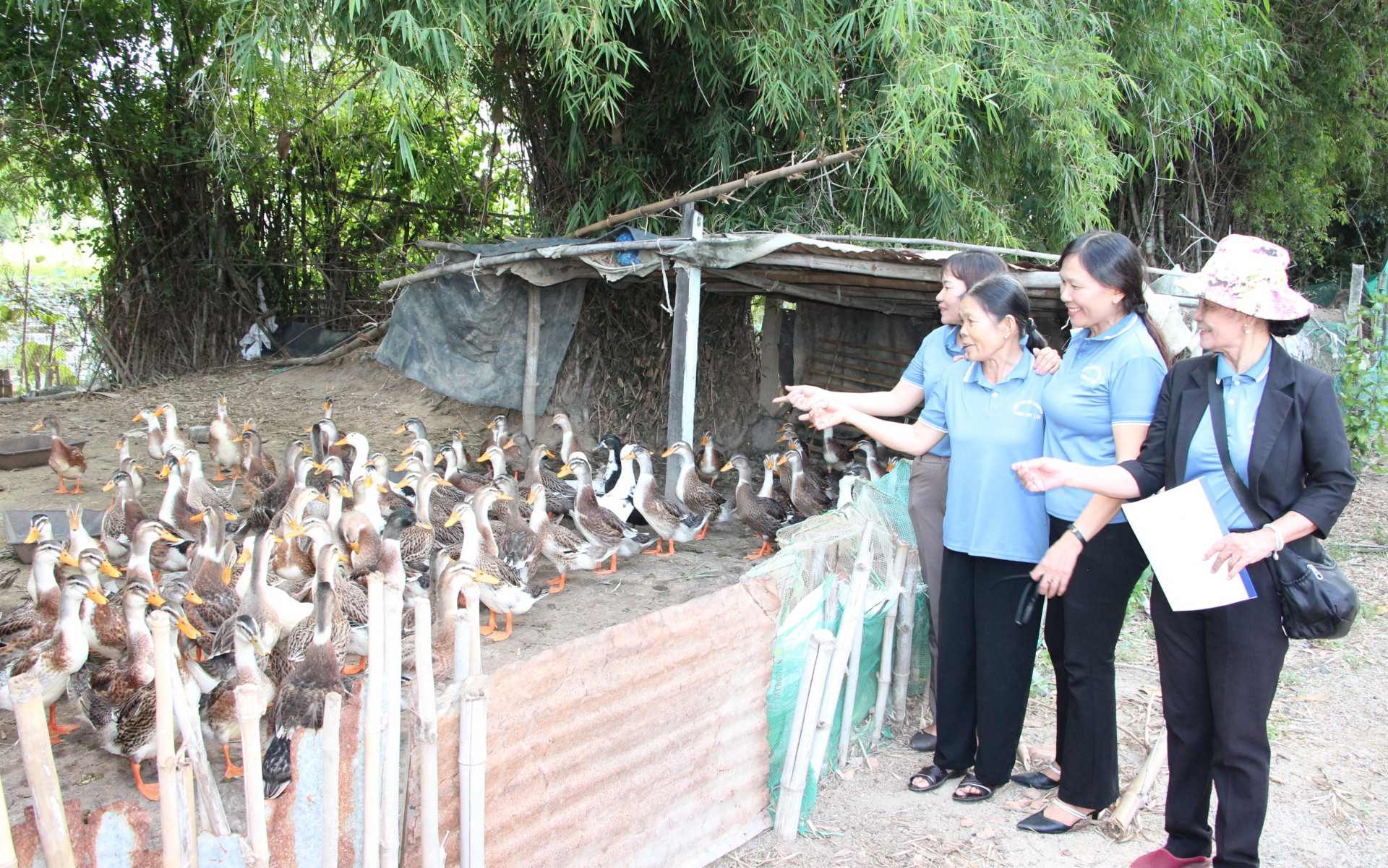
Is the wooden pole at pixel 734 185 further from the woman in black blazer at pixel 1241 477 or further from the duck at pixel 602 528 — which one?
the woman in black blazer at pixel 1241 477

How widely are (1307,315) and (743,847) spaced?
2540 mm

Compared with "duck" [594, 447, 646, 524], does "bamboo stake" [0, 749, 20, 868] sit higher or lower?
higher

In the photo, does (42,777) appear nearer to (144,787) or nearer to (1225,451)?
(144,787)

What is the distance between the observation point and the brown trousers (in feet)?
13.3

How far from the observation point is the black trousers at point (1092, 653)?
3.18m

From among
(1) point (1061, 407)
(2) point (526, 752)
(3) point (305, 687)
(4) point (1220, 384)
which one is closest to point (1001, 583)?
(1) point (1061, 407)

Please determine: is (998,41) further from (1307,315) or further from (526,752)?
(526,752)

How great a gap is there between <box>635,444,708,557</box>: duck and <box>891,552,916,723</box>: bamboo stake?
131 inches

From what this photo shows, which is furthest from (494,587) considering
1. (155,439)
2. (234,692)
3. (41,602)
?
(155,439)

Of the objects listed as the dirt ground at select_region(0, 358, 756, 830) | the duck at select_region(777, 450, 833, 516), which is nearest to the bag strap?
the dirt ground at select_region(0, 358, 756, 830)

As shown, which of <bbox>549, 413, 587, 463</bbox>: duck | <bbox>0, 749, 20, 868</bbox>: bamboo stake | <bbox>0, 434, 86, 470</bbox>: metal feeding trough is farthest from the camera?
<bbox>549, 413, 587, 463</bbox>: duck

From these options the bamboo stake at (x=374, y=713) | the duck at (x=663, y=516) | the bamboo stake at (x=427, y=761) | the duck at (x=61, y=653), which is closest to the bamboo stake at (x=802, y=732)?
the bamboo stake at (x=427, y=761)

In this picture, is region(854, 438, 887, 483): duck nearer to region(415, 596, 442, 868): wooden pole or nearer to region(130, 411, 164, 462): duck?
region(415, 596, 442, 868): wooden pole

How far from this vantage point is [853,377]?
34.8 feet
